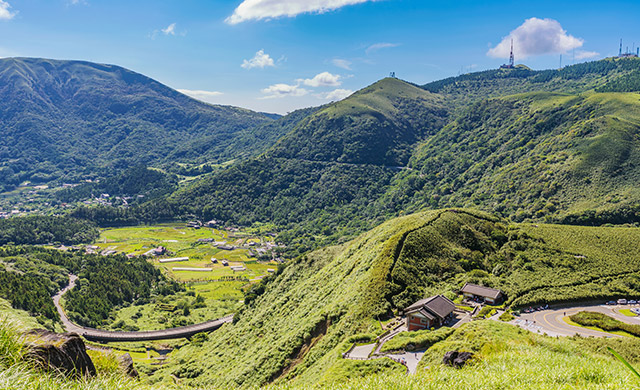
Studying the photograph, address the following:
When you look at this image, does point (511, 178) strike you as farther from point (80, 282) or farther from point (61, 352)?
point (61, 352)

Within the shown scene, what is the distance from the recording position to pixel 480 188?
13600cm

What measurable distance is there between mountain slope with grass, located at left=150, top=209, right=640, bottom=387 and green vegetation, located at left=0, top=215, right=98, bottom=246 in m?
126

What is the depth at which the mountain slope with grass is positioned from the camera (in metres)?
35.5

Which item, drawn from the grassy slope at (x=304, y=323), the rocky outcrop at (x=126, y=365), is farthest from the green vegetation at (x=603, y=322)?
the rocky outcrop at (x=126, y=365)

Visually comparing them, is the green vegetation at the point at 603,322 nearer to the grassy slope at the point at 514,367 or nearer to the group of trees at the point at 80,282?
the grassy slope at the point at 514,367

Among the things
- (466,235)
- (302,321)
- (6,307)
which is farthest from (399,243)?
(6,307)

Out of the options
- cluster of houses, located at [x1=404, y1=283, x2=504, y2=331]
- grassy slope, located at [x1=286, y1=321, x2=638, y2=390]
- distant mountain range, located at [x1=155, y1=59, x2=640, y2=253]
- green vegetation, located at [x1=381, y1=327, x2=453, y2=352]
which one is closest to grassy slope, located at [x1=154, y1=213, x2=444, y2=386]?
cluster of houses, located at [x1=404, y1=283, x2=504, y2=331]

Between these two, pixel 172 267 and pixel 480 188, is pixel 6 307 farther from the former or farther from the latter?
pixel 480 188

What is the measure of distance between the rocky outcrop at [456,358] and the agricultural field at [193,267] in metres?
69.9

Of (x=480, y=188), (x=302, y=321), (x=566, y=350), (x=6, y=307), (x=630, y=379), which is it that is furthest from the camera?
(x=480, y=188)

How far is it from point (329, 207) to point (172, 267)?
81595 mm

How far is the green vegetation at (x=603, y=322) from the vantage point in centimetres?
2875

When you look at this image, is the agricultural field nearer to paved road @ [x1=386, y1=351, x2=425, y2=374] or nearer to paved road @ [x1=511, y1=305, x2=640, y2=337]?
paved road @ [x1=386, y1=351, x2=425, y2=374]

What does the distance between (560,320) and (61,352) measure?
3500 centimetres
